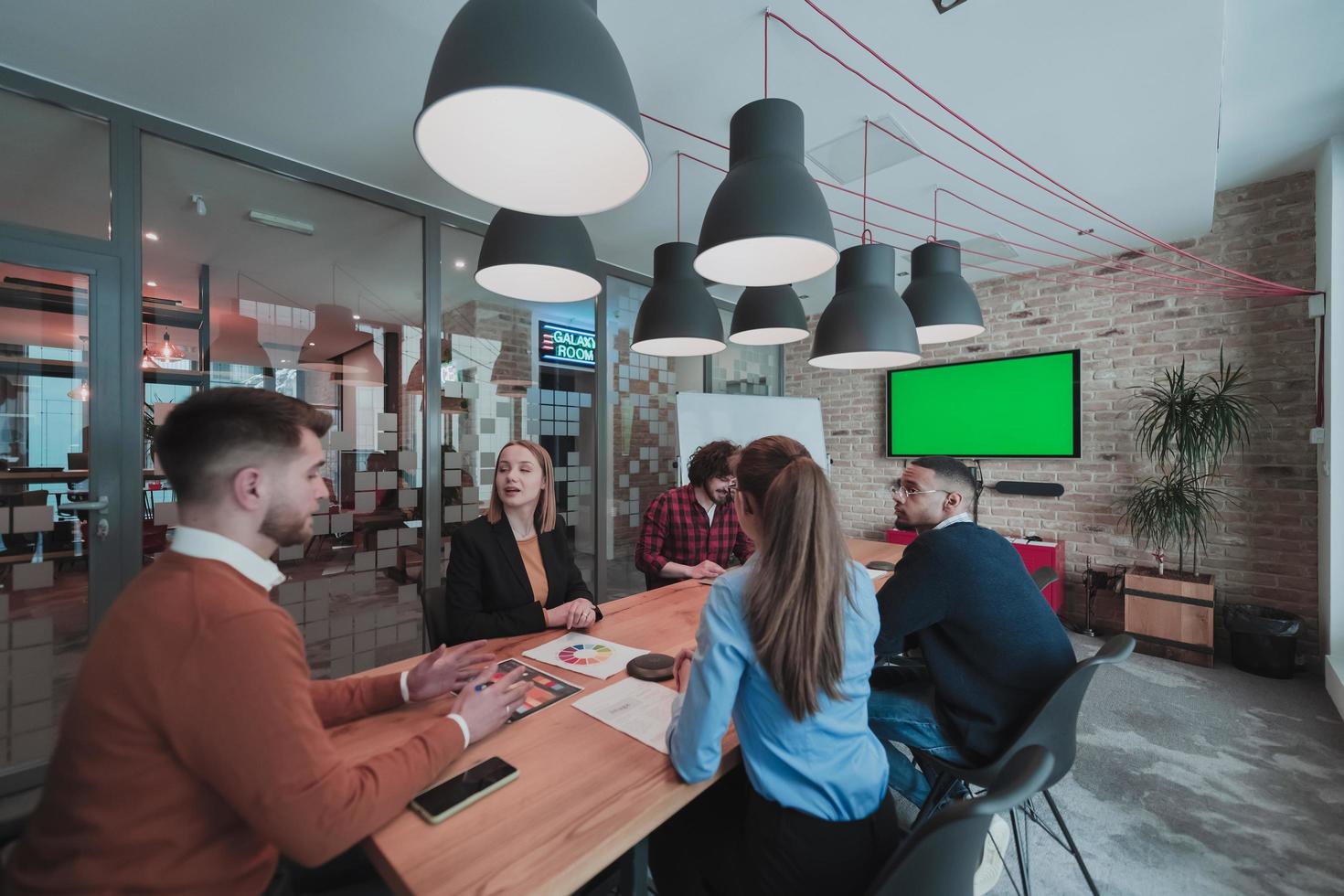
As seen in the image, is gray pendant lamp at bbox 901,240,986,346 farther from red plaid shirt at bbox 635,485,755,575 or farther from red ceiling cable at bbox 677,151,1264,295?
red plaid shirt at bbox 635,485,755,575

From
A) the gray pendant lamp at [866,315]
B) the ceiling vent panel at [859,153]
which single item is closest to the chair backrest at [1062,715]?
the gray pendant lamp at [866,315]

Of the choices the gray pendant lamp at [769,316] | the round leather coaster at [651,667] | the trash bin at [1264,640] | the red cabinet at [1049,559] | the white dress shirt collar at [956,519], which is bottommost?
the trash bin at [1264,640]

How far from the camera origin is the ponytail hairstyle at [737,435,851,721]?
1.05 m

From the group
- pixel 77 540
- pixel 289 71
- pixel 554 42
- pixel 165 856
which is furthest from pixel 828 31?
pixel 77 540

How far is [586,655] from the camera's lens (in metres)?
1.62

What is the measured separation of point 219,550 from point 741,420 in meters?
4.27

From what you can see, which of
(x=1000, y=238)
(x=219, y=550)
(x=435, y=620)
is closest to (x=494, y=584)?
(x=435, y=620)

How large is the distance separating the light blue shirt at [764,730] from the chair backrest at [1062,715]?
57cm

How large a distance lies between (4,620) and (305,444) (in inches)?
99.6

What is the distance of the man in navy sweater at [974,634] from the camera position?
1.54 meters

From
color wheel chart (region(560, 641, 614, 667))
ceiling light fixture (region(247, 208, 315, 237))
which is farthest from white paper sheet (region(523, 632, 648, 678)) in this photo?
ceiling light fixture (region(247, 208, 315, 237))

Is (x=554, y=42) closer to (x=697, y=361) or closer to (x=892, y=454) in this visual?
(x=697, y=361)

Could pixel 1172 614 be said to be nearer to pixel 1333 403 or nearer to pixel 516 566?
pixel 1333 403

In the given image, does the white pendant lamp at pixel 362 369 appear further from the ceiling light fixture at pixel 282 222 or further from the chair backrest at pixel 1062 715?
the chair backrest at pixel 1062 715
